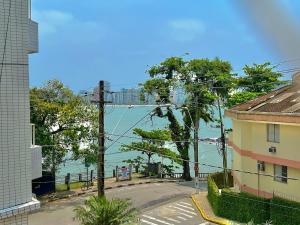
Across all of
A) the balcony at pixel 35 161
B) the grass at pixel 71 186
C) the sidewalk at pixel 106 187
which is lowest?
the sidewalk at pixel 106 187

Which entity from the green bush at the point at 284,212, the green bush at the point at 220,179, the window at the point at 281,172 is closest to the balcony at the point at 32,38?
the green bush at the point at 284,212

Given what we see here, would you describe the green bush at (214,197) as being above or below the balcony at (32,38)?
below

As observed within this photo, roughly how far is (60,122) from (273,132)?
47.5 ft

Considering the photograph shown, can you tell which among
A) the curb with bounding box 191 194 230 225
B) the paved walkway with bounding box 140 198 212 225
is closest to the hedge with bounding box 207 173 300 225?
the curb with bounding box 191 194 230 225

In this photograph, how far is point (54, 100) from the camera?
32125mm

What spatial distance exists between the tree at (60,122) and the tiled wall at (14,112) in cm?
1926

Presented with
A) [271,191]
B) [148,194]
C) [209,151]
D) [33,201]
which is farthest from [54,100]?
[209,151]

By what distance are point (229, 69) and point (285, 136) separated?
1906 cm

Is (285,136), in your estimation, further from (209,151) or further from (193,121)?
(209,151)

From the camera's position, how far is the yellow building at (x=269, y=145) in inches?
869

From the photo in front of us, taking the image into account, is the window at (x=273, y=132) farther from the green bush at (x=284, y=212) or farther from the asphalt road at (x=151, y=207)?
the asphalt road at (x=151, y=207)

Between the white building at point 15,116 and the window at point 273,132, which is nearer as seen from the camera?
the white building at point 15,116

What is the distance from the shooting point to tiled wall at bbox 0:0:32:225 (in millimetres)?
10817

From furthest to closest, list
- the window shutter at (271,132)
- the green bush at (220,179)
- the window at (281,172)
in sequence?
the green bush at (220,179), the window shutter at (271,132), the window at (281,172)
